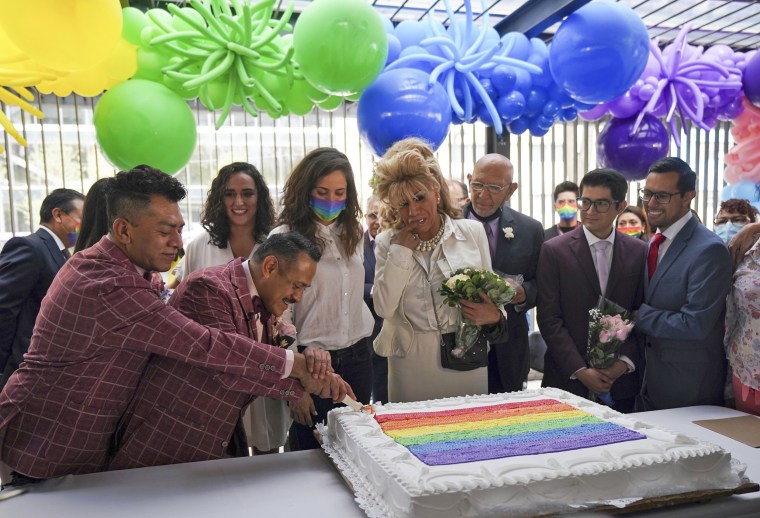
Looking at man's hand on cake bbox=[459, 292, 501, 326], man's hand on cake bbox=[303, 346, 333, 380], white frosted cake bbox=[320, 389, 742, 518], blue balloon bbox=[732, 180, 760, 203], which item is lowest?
white frosted cake bbox=[320, 389, 742, 518]

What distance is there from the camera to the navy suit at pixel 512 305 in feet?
8.94

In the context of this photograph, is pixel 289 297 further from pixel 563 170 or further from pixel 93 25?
pixel 563 170

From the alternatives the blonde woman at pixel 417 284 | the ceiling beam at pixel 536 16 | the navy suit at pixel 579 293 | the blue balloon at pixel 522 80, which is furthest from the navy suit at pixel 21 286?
the ceiling beam at pixel 536 16

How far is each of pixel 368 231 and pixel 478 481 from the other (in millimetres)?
2482

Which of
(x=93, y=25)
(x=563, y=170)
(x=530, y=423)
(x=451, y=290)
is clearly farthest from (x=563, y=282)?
(x=563, y=170)

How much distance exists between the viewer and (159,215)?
5.36 ft

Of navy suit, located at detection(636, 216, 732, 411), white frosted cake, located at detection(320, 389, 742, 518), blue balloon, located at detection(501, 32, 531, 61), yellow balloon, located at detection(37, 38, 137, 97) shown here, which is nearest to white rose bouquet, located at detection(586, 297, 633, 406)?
navy suit, located at detection(636, 216, 732, 411)

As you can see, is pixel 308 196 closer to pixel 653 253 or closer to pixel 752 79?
pixel 653 253

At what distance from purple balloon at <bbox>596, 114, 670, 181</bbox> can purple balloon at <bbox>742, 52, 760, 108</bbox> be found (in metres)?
0.62

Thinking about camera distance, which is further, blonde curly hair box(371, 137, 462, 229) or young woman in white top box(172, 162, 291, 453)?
young woman in white top box(172, 162, 291, 453)

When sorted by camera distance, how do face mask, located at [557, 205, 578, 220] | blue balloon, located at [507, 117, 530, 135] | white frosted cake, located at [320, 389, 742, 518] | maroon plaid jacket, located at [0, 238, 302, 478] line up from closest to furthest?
1. white frosted cake, located at [320, 389, 742, 518]
2. maroon plaid jacket, located at [0, 238, 302, 478]
3. blue balloon, located at [507, 117, 530, 135]
4. face mask, located at [557, 205, 578, 220]

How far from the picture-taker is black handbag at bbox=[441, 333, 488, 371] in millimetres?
2244

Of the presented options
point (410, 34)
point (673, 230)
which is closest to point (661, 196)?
point (673, 230)

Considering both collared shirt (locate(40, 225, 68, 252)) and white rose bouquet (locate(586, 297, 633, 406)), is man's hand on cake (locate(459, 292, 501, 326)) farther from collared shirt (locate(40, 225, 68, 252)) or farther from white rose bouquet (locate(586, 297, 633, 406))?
collared shirt (locate(40, 225, 68, 252))
